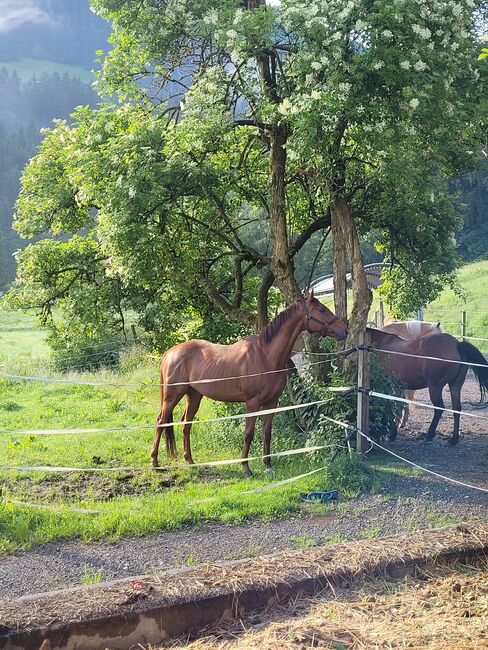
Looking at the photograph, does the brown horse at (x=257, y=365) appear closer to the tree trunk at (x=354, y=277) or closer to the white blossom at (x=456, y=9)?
the tree trunk at (x=354, y=277)

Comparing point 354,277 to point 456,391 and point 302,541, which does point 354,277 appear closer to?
point 456,391

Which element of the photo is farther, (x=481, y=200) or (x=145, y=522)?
(x=481, y=200)

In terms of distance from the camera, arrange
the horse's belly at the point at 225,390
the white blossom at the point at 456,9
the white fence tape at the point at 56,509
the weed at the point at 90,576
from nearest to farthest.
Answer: the weed at the point at 90,576, the white fence tape at the point at 56,509, the white blossom at the point at 456,9, the horse's belly at the point at 225,390

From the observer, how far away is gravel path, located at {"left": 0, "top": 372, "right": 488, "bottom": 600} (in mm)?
5664

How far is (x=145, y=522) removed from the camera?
6.72m

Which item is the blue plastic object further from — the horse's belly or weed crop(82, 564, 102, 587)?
weed crop(82, 564, 102, 587)

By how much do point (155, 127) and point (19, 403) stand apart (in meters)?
7.93

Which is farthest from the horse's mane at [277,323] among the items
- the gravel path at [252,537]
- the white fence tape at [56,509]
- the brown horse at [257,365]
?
the white fence tape at [56,509]

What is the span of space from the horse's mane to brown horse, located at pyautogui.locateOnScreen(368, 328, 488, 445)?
2500mm

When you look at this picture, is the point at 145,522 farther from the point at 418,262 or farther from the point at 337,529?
the point at 418,262

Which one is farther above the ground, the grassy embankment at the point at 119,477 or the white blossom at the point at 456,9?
the white blossom at the point at 456,9

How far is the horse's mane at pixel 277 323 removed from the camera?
9.31 metres

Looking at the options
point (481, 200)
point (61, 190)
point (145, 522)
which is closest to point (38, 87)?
point (481, 200)

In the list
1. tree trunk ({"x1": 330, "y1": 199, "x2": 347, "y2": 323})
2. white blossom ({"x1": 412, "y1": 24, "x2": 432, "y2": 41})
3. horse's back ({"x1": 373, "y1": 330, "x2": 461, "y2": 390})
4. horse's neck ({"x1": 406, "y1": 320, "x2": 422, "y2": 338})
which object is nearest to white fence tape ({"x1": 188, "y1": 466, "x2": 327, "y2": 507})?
tree trunk ({"x1": 330, "y1": 199, "x2": 347, "y2": 323})
